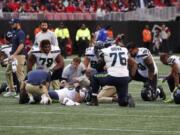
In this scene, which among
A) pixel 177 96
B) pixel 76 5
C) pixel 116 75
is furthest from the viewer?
pixel 76 5

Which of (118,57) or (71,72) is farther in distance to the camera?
(71,72)

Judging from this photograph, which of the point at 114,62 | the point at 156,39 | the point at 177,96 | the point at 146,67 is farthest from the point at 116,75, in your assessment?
the point at 156,39

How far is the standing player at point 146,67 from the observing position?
18112mm

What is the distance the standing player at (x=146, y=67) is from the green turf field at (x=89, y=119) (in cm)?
117

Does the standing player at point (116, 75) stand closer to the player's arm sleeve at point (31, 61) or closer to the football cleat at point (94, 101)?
the football cleat at point (94, 101)

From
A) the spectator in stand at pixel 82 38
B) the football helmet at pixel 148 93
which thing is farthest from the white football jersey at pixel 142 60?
the spectator in stand at pixel 82 38

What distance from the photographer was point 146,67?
61.0 ft

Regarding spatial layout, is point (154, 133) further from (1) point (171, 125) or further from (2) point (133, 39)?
(2) point (133, 39)

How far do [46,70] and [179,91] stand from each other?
273 centimetres

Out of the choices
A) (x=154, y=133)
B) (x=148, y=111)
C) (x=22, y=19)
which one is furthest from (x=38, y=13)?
(x=154, y=133)

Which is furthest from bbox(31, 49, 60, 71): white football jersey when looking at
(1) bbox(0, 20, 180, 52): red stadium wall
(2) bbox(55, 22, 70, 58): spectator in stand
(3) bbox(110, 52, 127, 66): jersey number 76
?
(1) bbox(0, 20, 180, 52): red stadium wall

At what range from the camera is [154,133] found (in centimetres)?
1223

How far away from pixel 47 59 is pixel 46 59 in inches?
0.8

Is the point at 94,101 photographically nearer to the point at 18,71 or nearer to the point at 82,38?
the point at 18,71
